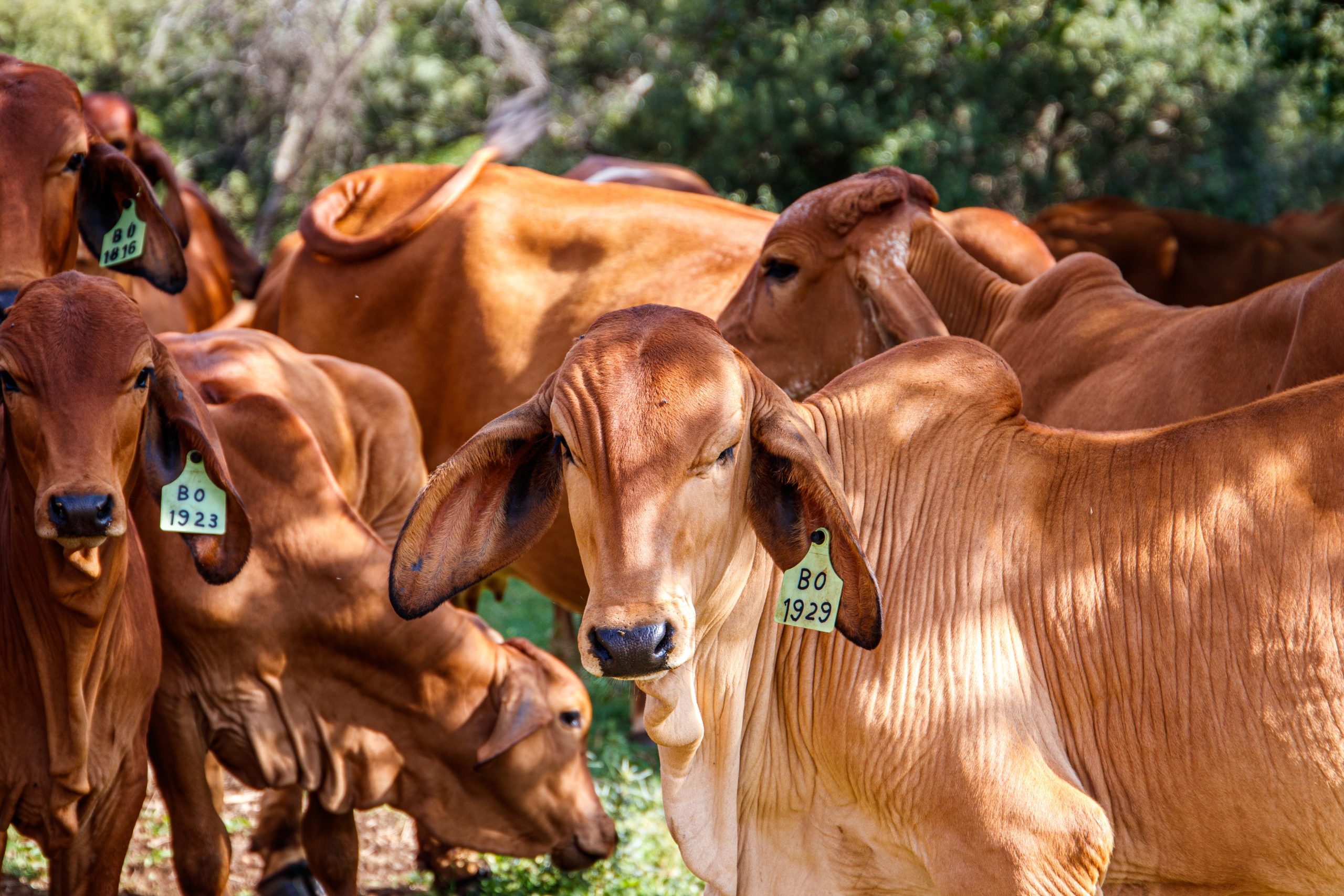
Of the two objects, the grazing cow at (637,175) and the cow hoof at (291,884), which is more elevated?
the grazing cow at (637,175)

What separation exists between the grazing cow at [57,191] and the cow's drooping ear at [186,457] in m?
0.68

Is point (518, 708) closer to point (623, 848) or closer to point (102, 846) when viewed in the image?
point (623, 848)

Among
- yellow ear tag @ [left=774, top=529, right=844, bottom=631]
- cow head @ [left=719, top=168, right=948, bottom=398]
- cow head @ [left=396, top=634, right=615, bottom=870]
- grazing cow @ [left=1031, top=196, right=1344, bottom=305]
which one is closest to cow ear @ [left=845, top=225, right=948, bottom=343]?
cow head @ [left=719, top=168, right=948, bottom=398]

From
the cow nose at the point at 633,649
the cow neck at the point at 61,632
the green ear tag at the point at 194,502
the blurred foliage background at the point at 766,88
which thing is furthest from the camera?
the blurred foliage background at the point at 766,88

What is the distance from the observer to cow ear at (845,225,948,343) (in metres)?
4.63

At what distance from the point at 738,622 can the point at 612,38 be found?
12067 mm

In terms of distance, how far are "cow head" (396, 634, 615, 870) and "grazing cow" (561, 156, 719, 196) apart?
3507 millimetres

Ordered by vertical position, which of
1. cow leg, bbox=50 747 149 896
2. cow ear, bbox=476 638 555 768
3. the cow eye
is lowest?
cow ear, bbox=476 638 555 768

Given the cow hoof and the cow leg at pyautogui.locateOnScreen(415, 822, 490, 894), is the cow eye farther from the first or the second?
the cow hoof

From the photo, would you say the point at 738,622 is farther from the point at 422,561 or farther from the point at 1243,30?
the point at 1243,30

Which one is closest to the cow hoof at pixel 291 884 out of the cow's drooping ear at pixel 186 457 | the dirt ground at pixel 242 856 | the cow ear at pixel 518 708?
the dirt ground at pixel 242 856

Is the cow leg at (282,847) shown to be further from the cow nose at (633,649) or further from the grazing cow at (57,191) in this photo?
the cow nose at (633,649)

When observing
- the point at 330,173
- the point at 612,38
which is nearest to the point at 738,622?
the point at 612,38

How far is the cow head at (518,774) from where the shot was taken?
4664mm
